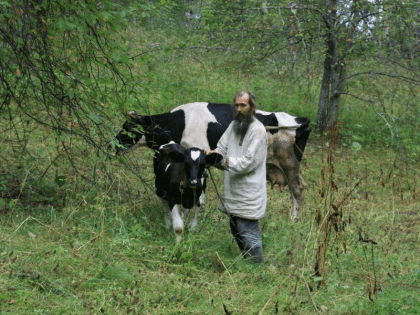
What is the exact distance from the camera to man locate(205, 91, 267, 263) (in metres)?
6.11

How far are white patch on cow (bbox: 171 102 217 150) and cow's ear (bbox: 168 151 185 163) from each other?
A: 4.71 ft

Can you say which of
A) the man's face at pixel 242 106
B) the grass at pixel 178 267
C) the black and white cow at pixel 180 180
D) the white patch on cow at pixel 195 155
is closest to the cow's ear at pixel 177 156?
the black and white cow at pixel 180 180

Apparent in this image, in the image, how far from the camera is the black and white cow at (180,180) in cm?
652

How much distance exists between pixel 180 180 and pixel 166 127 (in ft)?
6.02

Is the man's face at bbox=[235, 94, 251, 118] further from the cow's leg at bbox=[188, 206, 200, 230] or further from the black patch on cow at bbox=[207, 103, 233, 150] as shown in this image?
Result: the black patch on cow at bbox=[207, 103, 233, 150]

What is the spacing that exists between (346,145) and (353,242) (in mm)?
7239

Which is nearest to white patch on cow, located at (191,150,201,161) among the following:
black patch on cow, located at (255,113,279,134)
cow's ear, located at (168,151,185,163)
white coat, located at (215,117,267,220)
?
cow's ear, located at (168,151,185,163)

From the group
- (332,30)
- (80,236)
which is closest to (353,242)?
(80,236)

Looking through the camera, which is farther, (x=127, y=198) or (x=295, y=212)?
(x=295, y=212)

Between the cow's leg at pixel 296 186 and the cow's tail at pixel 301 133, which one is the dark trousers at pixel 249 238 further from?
the cow's tail at pixel 301 133

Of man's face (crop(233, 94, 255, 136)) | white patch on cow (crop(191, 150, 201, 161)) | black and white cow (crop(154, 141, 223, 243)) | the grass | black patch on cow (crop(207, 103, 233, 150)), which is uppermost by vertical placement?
man's face (crop(233, 94, 255, 136))

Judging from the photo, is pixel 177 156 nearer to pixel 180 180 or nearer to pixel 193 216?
pixel 180 180

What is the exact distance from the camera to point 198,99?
1496 cm

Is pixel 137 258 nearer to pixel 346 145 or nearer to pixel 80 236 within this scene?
pixel 80 236
